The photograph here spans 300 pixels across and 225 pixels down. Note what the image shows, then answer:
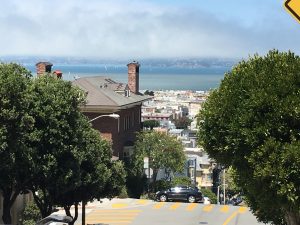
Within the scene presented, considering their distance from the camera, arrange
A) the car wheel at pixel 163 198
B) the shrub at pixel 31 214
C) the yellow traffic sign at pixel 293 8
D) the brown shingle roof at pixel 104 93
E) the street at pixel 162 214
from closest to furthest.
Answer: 1. the yellow traffic sign at pixel 293 8
2. the shrub at pixel 31 214
3. the street at pixel 162 214
4. the car wheel at pixel 163 198
5. the brown shingle roof at pixel 104 93

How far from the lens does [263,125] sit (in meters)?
11.6

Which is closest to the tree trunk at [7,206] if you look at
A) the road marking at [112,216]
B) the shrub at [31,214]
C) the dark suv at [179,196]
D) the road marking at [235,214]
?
the shrub at [31,214]

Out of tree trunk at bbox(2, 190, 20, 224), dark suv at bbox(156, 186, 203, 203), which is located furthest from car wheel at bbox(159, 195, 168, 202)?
tree trunk at bbox(2, 190, 20, 224)

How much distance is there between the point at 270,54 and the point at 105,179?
14.6 m

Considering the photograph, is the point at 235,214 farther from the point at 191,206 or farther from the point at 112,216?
the point at 112,216

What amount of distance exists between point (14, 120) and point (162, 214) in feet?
75.1

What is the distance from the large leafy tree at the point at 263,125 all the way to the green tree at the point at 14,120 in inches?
255

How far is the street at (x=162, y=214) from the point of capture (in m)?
35.9

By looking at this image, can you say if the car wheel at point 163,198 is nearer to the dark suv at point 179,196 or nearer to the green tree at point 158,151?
the dark suv at point 179,196

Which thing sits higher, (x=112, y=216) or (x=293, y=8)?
(x=293, y=8)

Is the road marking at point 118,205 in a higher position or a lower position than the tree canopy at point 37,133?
lower

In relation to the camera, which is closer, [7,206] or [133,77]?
[7,206]

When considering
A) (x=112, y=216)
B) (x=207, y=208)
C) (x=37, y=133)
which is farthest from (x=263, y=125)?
(x=207, y=208)

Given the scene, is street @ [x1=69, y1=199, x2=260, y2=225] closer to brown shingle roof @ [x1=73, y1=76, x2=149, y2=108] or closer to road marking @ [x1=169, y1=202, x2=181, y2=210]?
road marking @ [x1=169, y1=202, x2=181, y2=210]
